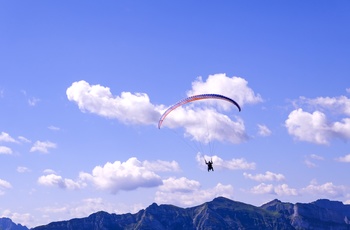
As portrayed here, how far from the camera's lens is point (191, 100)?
93438 mm

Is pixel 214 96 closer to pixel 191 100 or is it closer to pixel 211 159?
pixel 191 100

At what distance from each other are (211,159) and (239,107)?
1237 cm

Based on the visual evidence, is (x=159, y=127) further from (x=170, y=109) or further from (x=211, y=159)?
(x=211, y=159)

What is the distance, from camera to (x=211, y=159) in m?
95.1

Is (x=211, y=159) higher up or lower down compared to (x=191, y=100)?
lower down

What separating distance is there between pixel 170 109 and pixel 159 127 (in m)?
6.23

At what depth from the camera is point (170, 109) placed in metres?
96.9

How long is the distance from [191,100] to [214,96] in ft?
15.0

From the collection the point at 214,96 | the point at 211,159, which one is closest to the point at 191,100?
the point at 214,96

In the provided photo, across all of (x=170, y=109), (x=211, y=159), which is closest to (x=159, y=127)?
(x=170, y=109)

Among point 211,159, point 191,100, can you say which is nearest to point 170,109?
point 191,100

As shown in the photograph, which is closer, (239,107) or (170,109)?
(239,107)

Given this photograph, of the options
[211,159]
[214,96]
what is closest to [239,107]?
[214,96]

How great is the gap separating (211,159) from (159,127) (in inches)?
485
